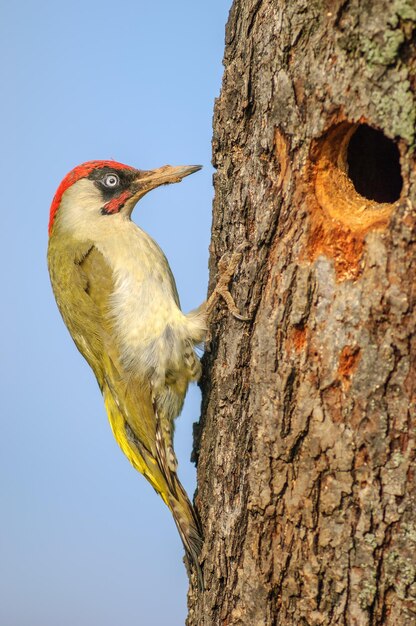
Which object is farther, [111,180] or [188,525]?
[111,180]

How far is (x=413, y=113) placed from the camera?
2.34m

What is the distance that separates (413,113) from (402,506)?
48.8 inches

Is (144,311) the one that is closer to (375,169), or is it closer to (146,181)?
(146,181)

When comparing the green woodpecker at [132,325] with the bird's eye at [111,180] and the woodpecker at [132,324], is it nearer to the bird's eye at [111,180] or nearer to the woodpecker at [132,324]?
the woodpecker at [132,324]

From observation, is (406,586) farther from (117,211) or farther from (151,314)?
(117,211)

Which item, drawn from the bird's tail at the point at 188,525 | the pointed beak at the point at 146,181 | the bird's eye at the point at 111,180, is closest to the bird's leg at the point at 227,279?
the bird's tail at the point at 188,525

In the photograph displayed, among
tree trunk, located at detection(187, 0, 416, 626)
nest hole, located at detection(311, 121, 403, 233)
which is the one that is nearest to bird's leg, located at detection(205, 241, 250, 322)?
tree trunk, located at detection(187, 0, 416, 626)

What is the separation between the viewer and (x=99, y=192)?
4.45m

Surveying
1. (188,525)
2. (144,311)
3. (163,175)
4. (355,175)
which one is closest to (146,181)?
(163,175)

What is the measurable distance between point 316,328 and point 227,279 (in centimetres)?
68

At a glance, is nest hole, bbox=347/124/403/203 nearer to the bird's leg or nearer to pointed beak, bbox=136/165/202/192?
the bird's leg

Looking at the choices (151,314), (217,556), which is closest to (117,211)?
(151,314)

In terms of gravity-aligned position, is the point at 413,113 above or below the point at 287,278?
above

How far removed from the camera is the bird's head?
437 cm
